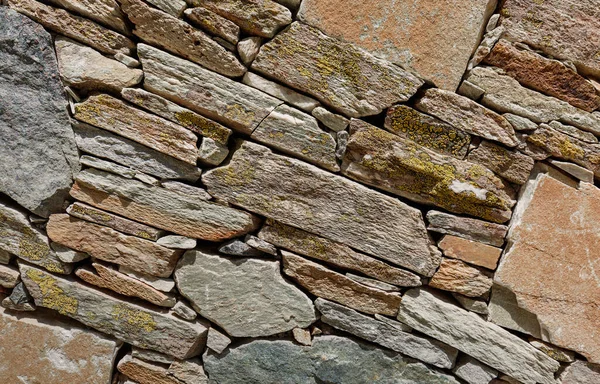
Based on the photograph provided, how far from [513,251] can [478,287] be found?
30cm

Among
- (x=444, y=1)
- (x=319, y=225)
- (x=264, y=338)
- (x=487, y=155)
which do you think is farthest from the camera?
(x=264, y=338)

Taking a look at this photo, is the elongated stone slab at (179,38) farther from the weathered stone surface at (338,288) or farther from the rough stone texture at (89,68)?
the weathered stone surface at (338,288)

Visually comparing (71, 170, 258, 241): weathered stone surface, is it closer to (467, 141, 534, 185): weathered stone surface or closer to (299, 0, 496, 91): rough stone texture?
(299, 0, 496, 91): rough stone texture

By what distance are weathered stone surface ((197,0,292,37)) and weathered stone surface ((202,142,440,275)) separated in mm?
672

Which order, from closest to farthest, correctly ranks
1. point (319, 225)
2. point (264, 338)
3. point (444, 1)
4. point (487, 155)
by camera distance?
1. point (444, 1)
2. point (487, 155)
3. point (319, 225)
4. point (264, 338)

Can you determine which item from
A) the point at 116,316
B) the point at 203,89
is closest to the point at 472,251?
A: the point at 203,89

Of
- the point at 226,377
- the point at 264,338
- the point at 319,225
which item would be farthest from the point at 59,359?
the point at 319,225

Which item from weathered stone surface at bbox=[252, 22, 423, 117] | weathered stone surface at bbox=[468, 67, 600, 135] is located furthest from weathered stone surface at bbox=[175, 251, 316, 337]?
weathered stone surface at bbox=[468, 67, 600, 135]

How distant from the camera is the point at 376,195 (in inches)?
102

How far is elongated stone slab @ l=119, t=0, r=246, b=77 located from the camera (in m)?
2.43

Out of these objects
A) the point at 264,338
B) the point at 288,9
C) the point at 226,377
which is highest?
the point at 288,9

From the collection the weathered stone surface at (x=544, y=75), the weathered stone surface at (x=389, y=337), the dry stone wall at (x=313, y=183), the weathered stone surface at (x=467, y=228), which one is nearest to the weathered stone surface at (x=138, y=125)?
the dry stone wall at (x=313, y=183)

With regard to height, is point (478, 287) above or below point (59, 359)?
above

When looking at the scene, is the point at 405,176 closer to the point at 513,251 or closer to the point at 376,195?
the point at 376,195
